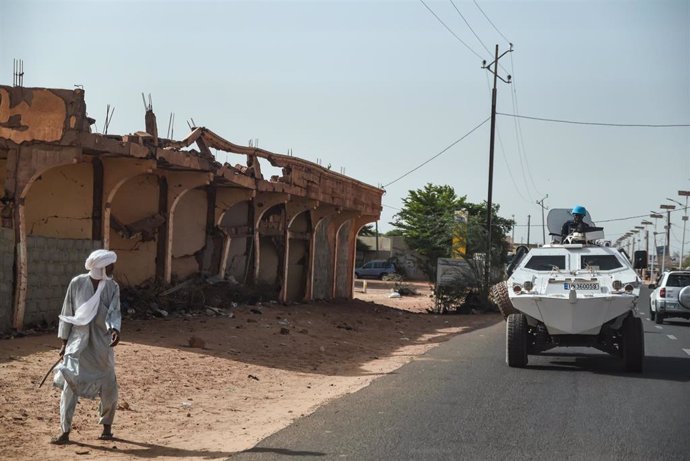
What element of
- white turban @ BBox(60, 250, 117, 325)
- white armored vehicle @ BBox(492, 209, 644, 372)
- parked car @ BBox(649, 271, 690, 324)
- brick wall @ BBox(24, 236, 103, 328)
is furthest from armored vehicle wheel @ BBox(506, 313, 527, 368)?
parked car @ BBox(649, 271, 690, 324)

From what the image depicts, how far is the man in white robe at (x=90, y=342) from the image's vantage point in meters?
7.77

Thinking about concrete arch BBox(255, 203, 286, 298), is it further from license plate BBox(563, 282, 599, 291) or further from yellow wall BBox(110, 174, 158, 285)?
license plate BBox(563, 282, 599, 291)

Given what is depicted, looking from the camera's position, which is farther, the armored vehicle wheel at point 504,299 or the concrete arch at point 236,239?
the concrete arch at point 236,239

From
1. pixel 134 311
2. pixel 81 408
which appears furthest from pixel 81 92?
pixel 81 408

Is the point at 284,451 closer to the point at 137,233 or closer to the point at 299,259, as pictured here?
the point at 137,233

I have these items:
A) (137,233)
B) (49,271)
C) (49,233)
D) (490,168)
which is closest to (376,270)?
(490,168)


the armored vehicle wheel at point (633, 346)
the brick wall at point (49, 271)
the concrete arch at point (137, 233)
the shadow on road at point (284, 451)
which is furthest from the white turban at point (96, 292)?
the concrete arch at point (137, 233)

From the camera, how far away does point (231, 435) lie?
8.55m

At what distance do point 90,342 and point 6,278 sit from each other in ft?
21.2

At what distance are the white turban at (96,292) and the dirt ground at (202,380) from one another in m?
1.13

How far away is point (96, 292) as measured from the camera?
26.1 feet

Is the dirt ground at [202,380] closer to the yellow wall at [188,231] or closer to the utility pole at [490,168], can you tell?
the yellow wall at [188,231]

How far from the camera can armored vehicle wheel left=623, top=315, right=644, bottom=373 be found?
13047 mm

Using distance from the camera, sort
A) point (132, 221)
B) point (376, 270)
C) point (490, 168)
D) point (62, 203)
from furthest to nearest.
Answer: point (376, 270) < point (490, 168) < point (132, 221) < point (62, 203)
